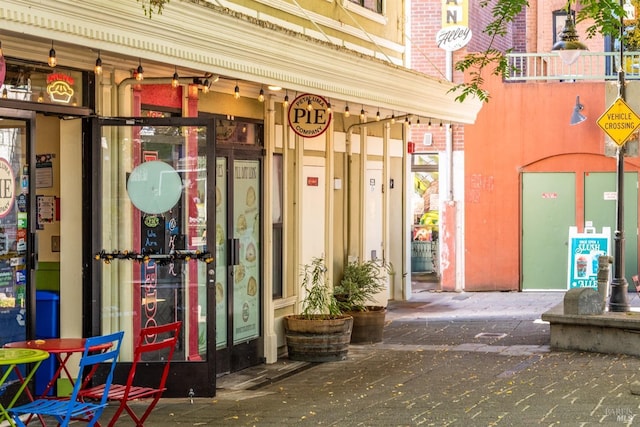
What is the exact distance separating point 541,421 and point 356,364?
394 cm

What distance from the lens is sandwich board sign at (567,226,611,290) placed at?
20875 mm

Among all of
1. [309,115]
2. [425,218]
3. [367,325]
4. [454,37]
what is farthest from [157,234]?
[425,218]

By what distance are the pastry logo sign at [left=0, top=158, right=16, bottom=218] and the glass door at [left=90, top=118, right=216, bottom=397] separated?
90 centimetres

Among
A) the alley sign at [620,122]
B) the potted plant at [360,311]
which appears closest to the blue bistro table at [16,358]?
the potted plant at [360,311]

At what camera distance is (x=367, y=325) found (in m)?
14.9

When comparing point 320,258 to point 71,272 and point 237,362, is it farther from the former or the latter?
point 71,272

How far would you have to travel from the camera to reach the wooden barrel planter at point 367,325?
1482 cm

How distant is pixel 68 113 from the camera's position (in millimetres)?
9914

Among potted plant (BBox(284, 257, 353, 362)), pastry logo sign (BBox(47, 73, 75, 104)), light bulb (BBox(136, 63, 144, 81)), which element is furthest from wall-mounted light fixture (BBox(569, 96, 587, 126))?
pastry logo sign (BBox(47, 73, 75, 104))

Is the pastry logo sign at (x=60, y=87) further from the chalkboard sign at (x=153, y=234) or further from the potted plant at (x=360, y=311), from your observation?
the potted plant at (x=360, y=311)

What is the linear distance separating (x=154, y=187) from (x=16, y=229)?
140 centimetres

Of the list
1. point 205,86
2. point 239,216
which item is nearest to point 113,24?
point 205,86

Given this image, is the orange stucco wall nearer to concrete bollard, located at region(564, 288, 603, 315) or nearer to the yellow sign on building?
the yellow sign on building

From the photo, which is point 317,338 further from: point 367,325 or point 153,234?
point 153,234
